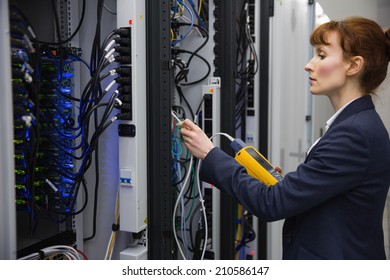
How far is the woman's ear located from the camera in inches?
44.5

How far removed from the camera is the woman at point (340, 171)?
1067 millimetres

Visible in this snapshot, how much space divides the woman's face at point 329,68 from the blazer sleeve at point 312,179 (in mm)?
155

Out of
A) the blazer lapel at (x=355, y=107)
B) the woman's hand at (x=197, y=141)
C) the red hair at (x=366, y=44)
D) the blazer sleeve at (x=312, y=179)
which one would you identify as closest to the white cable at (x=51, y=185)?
the woman's hand at (x=197, y=141)

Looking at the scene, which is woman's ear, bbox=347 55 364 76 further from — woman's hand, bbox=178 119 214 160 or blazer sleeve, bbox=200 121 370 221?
woman's hand, bbox=178 119 214 160

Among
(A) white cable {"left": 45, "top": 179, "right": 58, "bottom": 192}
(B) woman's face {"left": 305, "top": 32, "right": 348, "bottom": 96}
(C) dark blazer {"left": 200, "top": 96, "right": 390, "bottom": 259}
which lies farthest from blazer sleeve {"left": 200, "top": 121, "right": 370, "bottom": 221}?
(A) white cable {"left": 45, "top": 179, "right": 58, "bottom": 192}

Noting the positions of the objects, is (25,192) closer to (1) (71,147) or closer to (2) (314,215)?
(1) (71,147)

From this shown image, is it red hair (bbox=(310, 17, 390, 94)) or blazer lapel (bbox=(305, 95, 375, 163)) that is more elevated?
red hair (bbox=(310, 17, 390, 94))

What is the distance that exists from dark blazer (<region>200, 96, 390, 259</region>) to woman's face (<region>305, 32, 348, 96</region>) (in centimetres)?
9

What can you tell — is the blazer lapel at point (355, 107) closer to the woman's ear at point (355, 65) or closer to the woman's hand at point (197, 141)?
the woman's ear at point (355, 65)

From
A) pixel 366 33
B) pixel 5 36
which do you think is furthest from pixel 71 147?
pixel 366 33

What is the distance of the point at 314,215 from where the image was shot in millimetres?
1151

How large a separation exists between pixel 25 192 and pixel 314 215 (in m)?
1.01

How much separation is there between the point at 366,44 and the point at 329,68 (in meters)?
0.12

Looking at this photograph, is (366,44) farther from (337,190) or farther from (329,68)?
(337,190)
